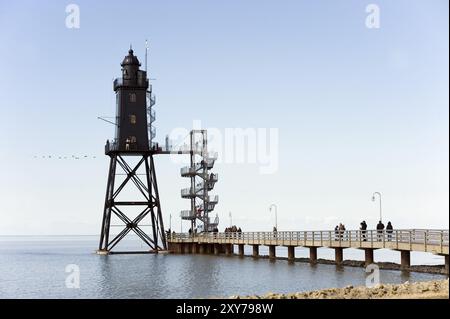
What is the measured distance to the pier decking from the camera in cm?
3694

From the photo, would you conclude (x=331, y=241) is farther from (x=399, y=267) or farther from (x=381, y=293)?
(x=381, y=293)

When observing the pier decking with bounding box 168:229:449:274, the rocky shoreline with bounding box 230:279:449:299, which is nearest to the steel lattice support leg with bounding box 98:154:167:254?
the pier decking with bounding box 168:229:449:274

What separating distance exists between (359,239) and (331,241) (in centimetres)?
394

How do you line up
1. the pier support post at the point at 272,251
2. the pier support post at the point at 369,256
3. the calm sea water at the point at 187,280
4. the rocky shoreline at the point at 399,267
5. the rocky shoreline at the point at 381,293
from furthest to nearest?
the pier support post at the point at 272,251 < the pier support post at the point at 369,256 < the rocky shoreline at the point at 399,267 < the calm sea water at the point at 187,280 < the rocky shoreline at the point at 381,293

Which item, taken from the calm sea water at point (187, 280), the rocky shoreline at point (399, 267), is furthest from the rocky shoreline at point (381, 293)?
the rocky shoreline at point (399, 267)

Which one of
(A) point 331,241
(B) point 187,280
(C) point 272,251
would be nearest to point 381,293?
(B) point 187,280

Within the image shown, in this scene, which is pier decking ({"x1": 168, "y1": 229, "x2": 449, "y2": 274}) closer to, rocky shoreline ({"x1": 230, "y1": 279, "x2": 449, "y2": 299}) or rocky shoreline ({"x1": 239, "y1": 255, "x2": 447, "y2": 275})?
rocky shoreline ({"x1": 239, "y1": 255, "x2": 447, "y2": 275})

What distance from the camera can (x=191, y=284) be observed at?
40031 mm

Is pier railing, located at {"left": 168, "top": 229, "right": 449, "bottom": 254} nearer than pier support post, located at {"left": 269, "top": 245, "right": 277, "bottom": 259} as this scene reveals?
Yes

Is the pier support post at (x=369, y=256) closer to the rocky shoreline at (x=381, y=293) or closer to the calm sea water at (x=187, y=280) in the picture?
the calm sea water at (x=187, y=280)

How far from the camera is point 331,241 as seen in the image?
48.4 metres

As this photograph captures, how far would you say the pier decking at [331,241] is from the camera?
36.9m

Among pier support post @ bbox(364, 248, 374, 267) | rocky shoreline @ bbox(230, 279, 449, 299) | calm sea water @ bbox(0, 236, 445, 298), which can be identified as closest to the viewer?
rocky shoreline @ bbox(230, 279, 449, 299)

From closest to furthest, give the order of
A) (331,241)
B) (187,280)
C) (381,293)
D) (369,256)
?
(381,293) → (187,280) → (369,256) → (331,241)
